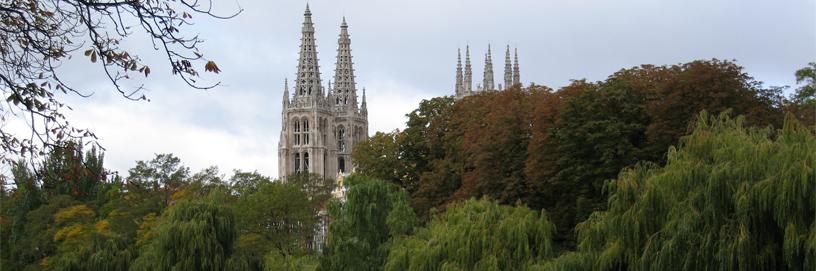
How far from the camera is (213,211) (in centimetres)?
4950

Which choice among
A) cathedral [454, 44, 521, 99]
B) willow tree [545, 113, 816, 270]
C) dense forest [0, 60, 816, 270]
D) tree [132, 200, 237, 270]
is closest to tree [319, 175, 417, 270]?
dense forest [0, 60, 816, 270]

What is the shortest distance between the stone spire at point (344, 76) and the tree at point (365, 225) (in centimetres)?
12857

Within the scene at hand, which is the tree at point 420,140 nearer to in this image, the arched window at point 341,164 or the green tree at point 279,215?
the green tree at point 279,215

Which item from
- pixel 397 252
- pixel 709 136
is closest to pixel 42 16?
pixel 709 136

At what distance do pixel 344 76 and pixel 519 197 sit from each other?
130 meters

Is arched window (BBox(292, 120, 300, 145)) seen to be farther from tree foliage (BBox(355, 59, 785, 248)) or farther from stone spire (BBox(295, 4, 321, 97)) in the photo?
tree foliage (BBox(355, 59, 785, 248))

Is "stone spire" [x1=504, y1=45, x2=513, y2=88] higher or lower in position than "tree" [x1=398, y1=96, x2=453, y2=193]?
higher

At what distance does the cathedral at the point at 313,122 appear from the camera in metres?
166

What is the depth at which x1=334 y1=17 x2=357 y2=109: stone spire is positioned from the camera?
175375mm

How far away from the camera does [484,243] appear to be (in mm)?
37500

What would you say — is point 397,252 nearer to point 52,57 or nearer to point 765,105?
point 765,105

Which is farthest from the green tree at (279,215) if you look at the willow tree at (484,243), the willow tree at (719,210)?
the willow tree at (719,210)

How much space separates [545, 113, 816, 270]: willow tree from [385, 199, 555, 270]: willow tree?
324 centimetres

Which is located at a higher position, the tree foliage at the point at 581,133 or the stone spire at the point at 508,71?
the stone spire at the point at 508,71
